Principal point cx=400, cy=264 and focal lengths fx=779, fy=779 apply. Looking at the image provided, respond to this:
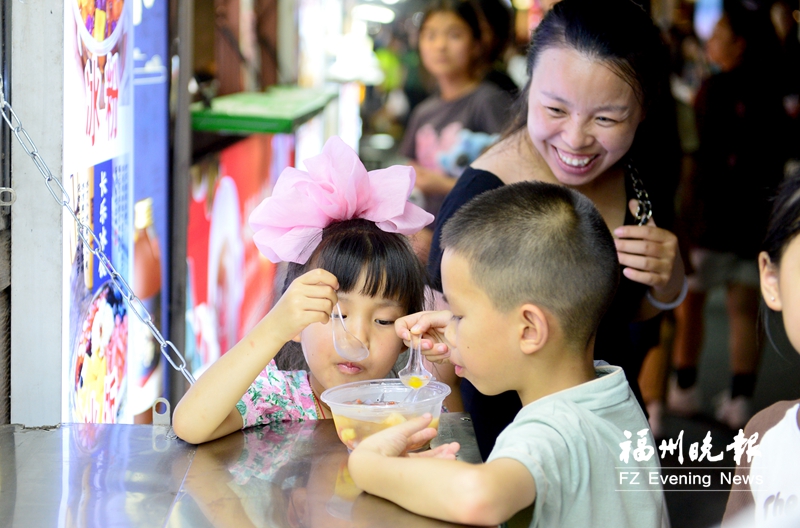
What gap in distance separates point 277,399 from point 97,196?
0.62 m

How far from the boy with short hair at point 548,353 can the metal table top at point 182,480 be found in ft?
0.28

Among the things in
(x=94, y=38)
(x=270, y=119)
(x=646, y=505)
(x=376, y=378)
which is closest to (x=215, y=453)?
(x=376, y=378)

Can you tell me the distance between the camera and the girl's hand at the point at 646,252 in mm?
1850

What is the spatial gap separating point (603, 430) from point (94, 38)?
129cm

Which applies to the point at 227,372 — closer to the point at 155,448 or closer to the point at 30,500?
the point at 155,448

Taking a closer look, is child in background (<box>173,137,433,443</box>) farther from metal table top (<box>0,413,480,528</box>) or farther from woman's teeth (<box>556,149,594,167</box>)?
woman's teeth (<box>556,149,594,167</box>)

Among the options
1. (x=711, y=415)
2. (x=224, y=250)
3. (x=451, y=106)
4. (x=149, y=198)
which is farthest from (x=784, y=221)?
(x=711, y=415)

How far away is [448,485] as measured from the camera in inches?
41.6

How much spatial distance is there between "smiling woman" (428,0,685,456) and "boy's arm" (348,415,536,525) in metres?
0.69

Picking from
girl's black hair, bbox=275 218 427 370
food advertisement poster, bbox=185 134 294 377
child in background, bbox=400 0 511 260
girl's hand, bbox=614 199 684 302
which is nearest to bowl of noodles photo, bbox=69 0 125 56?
girl's black hair, bbox=275 218 427 370

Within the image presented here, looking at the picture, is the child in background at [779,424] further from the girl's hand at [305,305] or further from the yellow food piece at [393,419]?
the girl's hand at [305,305]

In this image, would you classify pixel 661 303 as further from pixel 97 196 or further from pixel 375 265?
pixel 97 196

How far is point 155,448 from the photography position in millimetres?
1314

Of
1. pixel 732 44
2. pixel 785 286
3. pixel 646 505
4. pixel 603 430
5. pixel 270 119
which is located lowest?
pixel 646 505
